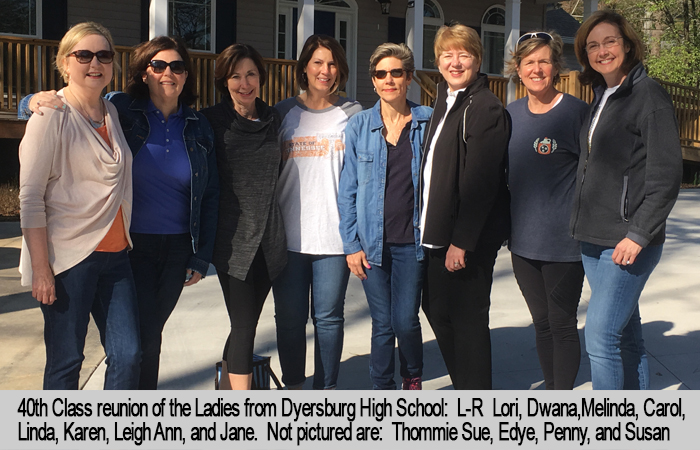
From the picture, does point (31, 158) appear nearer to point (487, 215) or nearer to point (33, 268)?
point (33, 268)

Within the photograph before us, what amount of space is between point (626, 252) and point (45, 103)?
8.12ft

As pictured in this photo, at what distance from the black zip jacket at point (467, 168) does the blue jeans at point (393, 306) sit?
0.91 feet

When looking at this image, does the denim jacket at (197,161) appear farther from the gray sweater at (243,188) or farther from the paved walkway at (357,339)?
the paved walkway at (357,339)

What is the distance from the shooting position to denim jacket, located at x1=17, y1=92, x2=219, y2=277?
10.2 feet

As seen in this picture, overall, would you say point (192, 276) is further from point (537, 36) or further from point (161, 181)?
point (537, 36)

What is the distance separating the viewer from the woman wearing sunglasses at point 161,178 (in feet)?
10.2

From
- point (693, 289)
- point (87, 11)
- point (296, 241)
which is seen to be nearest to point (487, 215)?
point (296, 241)

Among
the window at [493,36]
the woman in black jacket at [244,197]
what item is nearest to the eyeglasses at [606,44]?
the woman in black jacket at [244,197]

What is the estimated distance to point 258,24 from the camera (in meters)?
13.3

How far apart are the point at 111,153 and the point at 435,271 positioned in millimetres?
1627

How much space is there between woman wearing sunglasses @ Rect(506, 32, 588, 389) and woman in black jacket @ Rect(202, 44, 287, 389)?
4.01 ft

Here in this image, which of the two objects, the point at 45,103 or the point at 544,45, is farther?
the point at 544,45

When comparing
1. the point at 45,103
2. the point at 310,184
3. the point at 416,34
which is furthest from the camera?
the point at 416,34

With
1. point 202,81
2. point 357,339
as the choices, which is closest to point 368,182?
point 357,339
